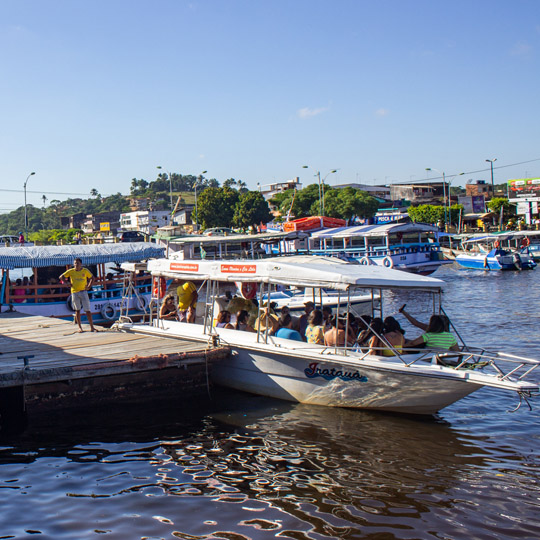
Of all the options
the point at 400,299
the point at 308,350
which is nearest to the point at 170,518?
the point at 308,350

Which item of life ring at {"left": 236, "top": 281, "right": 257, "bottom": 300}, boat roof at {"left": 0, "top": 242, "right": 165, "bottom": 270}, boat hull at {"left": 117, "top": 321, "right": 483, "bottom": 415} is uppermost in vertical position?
boat roof at {"left": 0, "top": 242, "right": 165, "bottom": 270}

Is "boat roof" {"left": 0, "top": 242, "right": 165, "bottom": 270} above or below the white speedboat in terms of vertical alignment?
above

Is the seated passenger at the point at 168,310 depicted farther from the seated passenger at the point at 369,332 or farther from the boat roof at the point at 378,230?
the boat roof at the point at 378,230

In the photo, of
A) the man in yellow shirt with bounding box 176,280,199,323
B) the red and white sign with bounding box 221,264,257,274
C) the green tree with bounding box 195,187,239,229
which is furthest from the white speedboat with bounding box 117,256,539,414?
the green tree with bounding box 195,187,239,229

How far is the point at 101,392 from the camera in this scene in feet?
36.5

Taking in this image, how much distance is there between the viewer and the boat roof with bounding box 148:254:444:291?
988cm

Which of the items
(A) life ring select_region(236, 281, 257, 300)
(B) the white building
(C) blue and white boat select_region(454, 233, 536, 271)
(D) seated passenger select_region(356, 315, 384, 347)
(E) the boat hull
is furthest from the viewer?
(B) the white building

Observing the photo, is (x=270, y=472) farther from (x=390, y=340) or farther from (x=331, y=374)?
(x=390, y=340)

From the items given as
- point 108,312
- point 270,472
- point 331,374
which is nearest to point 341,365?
point 331,374

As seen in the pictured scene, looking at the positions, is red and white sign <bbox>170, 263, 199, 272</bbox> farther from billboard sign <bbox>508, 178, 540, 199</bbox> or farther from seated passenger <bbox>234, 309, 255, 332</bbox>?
billboard sign <bbox>508, 178, 540, 199</bbox>

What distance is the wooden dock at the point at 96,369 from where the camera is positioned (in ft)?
33.6

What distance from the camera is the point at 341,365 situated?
10125 millimetres

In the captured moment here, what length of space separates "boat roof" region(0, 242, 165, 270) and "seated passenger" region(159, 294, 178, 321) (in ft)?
19.1

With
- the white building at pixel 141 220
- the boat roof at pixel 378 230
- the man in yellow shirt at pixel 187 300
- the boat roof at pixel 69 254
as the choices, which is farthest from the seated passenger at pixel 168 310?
the white building at pixel 141 220
